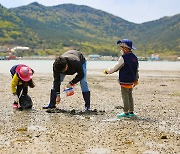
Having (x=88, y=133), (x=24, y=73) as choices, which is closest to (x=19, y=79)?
(x=24, y=73)

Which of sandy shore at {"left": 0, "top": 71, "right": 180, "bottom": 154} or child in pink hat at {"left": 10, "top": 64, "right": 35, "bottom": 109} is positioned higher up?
child in pink hat at {"left": 10, "top": 64, "right": 35, "bottom": 109}

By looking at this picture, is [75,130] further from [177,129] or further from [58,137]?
[177,129]

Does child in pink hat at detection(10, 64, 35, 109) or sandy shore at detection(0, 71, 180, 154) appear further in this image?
child in pink hat at detection(10, 64, 35, 109)

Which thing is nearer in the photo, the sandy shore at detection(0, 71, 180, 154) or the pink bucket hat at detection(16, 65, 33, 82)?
the sandy shore at detection(0, 71, 180, 154)

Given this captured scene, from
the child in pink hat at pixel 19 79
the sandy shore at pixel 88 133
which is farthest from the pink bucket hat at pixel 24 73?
the sandy shore at pixel 88 133

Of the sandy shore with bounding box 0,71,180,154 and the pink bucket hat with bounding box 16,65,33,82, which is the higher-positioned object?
the pink bucket hat with bounding box 16,65,33,82

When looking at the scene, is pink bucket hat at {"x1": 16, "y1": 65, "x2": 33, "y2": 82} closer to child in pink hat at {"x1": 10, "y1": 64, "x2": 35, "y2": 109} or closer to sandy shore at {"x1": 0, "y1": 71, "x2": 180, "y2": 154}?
child in pink hat at {"x1": 10, "y1": 64, "x2": 35, "y2": 109}

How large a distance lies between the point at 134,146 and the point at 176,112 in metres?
4.75

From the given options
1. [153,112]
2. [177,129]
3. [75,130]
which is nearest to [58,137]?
[75,130]

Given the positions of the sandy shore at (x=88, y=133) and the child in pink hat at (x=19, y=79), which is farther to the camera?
the child in pink hat at (x=19, y=79)

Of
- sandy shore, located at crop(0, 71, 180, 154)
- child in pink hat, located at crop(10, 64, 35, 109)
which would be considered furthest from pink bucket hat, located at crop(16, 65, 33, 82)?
sandy shore, located at crop(0, 71, 180, 154)

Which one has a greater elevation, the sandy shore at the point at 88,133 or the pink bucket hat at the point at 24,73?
the pink bucket hat at the point at 24,73

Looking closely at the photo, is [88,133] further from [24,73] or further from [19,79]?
[19,79]

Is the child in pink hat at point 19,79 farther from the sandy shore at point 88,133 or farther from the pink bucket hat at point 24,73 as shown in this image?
the sandy shore at point 88,133
